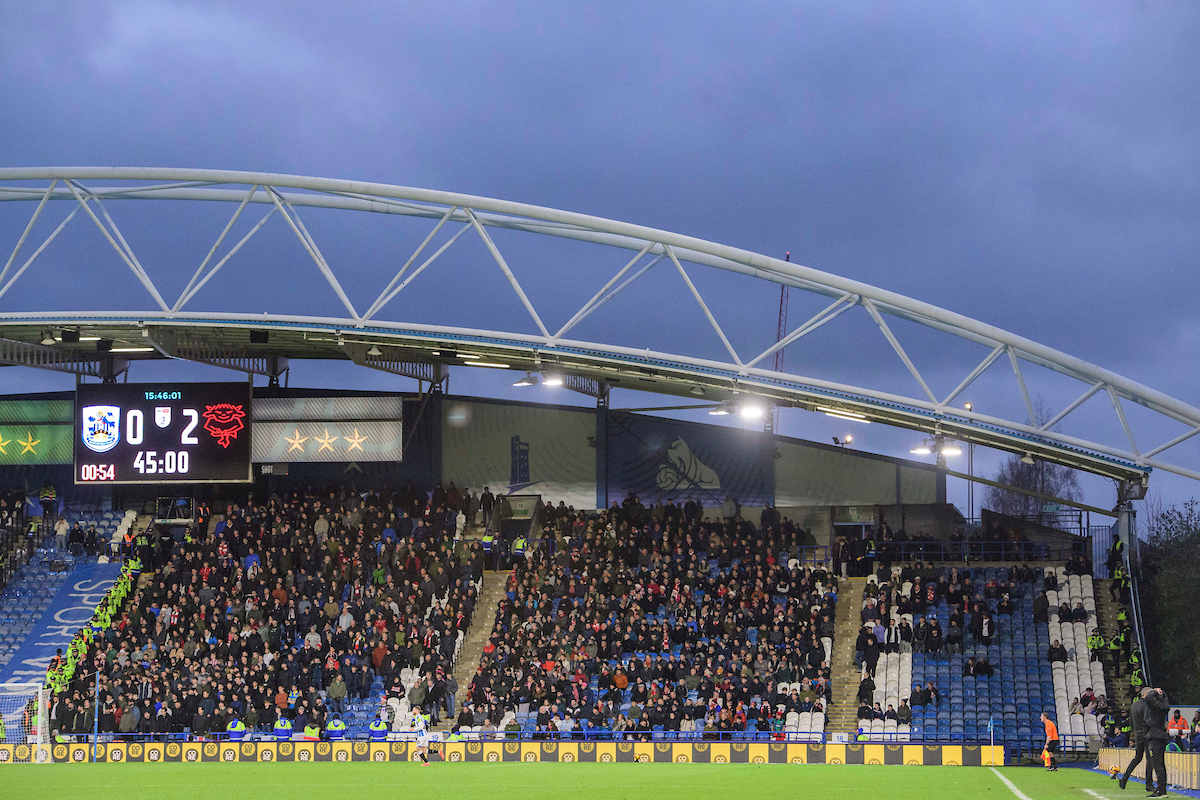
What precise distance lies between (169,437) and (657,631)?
16394 mm

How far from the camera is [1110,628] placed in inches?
1387

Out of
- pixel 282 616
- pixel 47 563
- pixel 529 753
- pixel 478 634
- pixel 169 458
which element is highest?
pixel 169 458

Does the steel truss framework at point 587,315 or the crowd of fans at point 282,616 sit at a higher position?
the steel truss framework at point 587,315

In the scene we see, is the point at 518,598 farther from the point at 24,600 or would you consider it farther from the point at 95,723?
the point at 24,600

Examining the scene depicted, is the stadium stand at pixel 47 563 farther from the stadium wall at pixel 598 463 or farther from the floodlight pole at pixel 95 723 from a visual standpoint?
the floodlight pole at pixel 95 723

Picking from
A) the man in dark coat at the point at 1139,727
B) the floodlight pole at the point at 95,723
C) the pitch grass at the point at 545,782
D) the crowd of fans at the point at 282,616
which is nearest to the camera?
the man in dark coat at the point at 1139,727

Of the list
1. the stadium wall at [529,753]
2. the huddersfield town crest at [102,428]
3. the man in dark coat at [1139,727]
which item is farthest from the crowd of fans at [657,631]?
the man in dark coat at [1139,727]

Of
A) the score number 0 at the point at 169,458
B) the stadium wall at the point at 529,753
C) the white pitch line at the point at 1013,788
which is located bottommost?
the stadium wall at the point at 529,753

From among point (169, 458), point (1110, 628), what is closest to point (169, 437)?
point (169, 458)

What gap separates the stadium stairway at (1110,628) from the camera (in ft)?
107

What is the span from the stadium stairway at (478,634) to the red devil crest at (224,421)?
920cm

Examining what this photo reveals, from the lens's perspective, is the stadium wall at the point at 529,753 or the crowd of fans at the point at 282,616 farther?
the crowd of fans at the point at 282,616

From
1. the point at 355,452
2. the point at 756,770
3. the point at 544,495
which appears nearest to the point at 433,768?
the point at 756,770

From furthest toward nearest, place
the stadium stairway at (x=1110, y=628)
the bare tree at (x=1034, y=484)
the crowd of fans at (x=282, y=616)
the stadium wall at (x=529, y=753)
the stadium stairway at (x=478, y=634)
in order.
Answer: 1. the bare tree at (x=1034, y=484)
2. the stadium stairway at (x=478, y=634)
3. the crowd of fans at (x=282, y=616)
4. the stadium stairway at (x=1110, y=628)
5. the stadium wall at (x=529, y=753)
